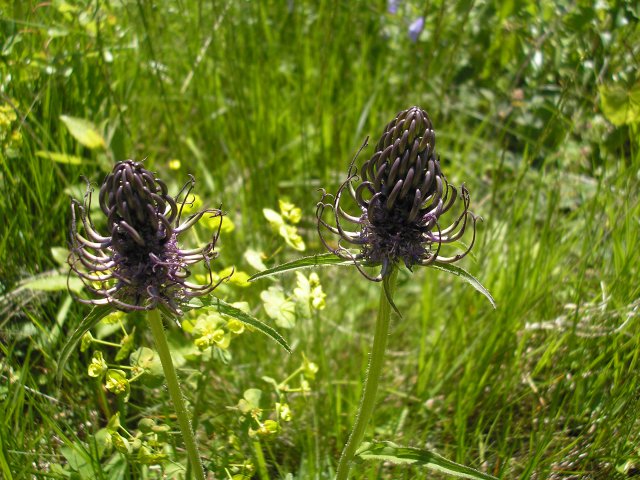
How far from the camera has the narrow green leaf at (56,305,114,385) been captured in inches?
55.9

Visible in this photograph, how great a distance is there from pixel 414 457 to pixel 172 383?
0.61 m

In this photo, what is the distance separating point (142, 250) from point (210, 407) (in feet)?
3.36

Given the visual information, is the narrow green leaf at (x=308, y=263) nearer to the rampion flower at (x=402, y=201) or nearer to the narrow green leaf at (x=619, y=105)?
the rampion flower at (x=402, y=201)

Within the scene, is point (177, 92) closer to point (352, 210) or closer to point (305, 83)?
point (305, 83)

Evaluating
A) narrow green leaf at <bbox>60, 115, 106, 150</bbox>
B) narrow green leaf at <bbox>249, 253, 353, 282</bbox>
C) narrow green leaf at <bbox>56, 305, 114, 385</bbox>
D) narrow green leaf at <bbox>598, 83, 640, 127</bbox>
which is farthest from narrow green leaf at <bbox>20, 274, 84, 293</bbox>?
A: narrow green leaf at <bbox>598, 83, 640, 127</bbox>

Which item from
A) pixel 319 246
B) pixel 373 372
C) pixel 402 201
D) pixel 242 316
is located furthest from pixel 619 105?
pixel 242 316

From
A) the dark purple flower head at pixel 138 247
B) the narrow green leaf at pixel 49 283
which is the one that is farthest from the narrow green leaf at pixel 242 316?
the narrow green leaf at pixel 49 283

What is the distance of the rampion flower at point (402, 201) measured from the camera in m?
1.46

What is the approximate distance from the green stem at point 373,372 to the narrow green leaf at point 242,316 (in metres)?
0.23

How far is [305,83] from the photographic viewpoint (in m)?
3.49

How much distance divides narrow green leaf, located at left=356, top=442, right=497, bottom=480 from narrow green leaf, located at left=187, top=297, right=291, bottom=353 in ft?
1.23

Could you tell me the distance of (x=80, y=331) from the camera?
4.64ft

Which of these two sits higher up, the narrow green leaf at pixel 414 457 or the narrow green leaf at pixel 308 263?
the narrow green leaf at pixel 308 263

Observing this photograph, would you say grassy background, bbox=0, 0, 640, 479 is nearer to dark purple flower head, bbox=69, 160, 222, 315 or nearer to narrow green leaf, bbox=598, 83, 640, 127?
narrow green leaf, bbox=598, 83, 640, 127
